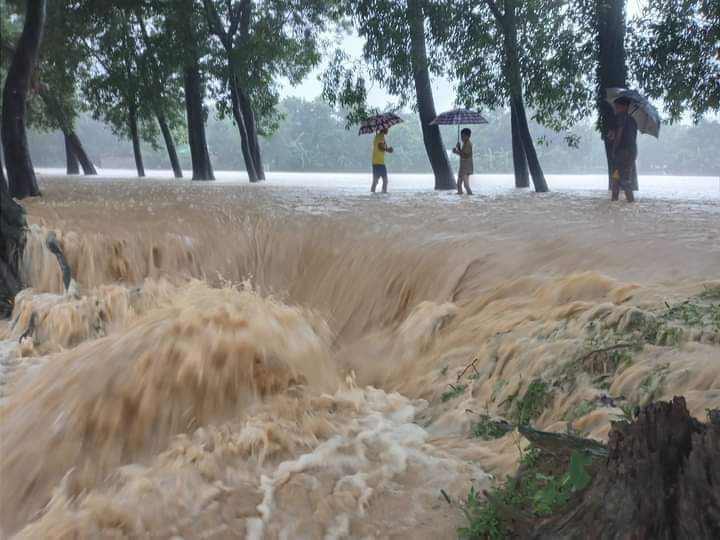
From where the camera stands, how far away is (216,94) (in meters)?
20.8

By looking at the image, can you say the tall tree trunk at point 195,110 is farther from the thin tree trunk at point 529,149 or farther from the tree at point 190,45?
the thin tree trunk at point 529,149

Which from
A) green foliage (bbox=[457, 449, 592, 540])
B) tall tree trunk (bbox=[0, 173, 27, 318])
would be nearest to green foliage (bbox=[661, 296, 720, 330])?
green foliage (bbox=[457, 449, 592, 540])

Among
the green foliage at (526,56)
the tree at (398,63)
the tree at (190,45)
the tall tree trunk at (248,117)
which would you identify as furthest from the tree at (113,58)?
the green foliage at (526,56)

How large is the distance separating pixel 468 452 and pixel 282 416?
3.54ft

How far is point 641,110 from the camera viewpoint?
9.88 meters

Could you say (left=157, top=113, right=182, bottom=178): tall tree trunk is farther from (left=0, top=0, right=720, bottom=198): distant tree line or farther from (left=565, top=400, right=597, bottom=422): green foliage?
(left=565, top=400, right=597, bottom=422): green foliage

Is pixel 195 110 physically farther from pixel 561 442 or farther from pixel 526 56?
pixel 561 442

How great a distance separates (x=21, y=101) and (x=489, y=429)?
34.8 feet

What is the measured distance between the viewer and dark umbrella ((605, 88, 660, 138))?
384 inches

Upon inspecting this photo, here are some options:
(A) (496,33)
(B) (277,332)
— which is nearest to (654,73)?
(A) (496,33)

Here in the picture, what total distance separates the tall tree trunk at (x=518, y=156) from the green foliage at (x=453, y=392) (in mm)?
11693

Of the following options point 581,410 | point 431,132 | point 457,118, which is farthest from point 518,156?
point 581,410

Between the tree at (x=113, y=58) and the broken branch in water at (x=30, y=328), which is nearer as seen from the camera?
the broken branch in water at (x=30, y=328)

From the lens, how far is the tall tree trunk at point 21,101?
10.1 metres
